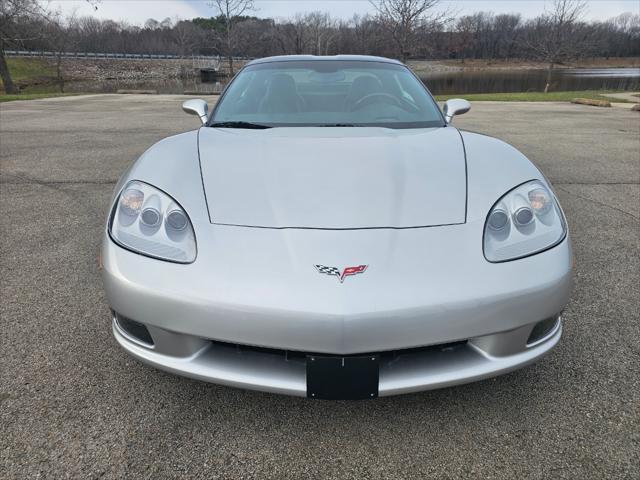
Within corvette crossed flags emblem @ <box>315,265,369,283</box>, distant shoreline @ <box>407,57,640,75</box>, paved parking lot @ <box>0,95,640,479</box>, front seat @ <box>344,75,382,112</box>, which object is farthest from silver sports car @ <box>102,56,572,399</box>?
distant shoreline @ <box>407,57,640,75</box>

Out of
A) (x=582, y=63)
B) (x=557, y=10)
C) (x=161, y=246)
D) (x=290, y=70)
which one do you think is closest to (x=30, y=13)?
(x=290, y=70)

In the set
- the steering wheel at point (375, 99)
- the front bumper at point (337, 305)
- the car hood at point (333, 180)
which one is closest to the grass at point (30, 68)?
the steering wheel at point (375, 99)

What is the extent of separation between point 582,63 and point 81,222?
312 ft

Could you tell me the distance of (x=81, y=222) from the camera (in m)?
3.45

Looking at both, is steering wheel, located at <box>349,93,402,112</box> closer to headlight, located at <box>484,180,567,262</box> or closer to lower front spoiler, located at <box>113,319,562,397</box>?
headlight, located at <box>484,180,567,262</box>

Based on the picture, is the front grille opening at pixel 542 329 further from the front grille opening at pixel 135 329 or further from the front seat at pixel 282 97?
the front seat at pixel 282 97

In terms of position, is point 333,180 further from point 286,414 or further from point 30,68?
point 30,68

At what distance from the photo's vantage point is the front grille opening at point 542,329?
142 centimetres

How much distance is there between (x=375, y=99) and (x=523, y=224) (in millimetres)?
1392

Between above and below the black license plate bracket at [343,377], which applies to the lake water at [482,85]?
above

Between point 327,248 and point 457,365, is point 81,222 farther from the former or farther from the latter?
point 457,365

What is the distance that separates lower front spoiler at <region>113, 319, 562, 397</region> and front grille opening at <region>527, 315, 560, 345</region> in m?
0.04

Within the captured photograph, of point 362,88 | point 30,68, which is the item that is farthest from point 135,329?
point 30,68

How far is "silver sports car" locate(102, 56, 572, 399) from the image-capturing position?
124 cm
